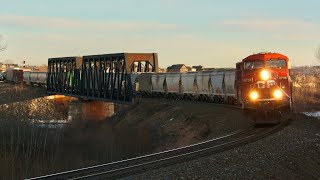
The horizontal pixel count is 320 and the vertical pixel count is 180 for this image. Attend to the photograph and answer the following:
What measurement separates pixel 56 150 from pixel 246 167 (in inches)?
625

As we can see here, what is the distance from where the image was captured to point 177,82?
42.3m

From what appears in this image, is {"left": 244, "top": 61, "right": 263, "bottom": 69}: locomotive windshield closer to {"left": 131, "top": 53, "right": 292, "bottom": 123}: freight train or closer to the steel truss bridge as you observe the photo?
{"left": 131, "top": 53, "right": 292, "bottom": 123}: freight train

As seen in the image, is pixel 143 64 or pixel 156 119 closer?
pixel 156 119

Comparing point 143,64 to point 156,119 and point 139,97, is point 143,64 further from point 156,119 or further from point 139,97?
point 156,119

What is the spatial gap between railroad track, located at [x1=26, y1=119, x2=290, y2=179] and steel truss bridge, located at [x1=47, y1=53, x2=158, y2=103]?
3090 centimetres

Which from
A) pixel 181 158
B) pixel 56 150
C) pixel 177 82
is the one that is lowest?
pixel 56 150

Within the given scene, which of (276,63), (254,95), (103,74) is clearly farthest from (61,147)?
(103,74)

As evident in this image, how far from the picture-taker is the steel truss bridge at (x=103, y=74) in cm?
4976

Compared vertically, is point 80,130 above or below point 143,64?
below

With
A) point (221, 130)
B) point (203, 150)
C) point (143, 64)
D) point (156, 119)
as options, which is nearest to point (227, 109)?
point (221, 130)

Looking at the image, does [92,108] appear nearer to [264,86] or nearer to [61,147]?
[61,147]

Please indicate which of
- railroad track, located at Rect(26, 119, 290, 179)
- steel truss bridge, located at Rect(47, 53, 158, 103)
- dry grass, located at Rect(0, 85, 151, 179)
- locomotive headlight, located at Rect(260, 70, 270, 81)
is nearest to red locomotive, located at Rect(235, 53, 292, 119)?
locomotive headlight, located at Rect(260, 70, 270, 81)

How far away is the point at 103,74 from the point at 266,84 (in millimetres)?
37168

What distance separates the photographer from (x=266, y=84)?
64.5 feet
